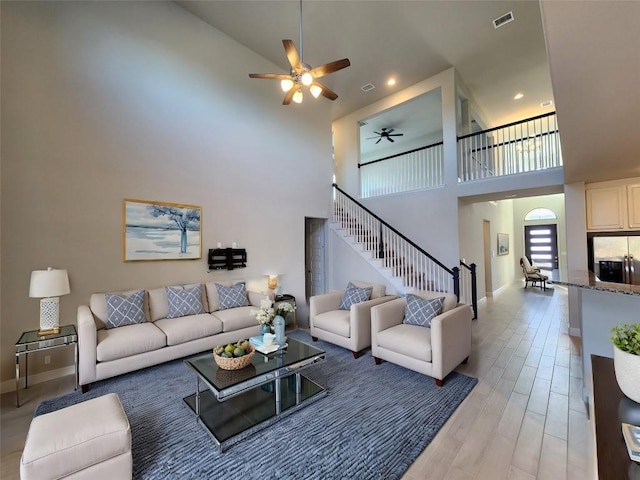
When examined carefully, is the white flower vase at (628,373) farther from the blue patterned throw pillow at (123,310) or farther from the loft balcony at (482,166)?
the blue patterned throw pillow at (123,310)

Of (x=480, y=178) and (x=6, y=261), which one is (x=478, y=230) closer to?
(x=480, y=178)

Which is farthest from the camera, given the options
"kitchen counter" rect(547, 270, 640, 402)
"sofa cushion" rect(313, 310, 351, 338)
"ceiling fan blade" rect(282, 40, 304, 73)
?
"sofa cushion" rect(313, 310, 351, 338)

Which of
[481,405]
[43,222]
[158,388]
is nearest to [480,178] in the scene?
[481,405]

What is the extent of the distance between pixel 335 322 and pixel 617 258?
14.2 feet

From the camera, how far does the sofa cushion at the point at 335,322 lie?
3.65m

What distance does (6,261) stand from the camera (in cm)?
292

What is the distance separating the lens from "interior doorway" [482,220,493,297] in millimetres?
7401

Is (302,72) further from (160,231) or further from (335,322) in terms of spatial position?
(335,322)

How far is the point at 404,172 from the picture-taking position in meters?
6.66

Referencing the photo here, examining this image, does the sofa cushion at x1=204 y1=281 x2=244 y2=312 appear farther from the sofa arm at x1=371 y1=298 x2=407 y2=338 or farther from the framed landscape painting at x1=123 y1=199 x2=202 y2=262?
the sofa arm at x1=371 y1=298 x2=407 y2=338

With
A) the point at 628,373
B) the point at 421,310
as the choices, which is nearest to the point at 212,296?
the point at 421,310

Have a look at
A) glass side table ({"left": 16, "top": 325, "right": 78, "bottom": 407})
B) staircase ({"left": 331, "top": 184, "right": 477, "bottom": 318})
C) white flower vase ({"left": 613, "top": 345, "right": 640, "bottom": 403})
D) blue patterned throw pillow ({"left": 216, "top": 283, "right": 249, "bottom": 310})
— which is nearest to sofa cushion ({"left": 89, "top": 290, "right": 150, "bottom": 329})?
glass side table ({"left": 16, "top": 325, "right": 78, "bottom": 407})

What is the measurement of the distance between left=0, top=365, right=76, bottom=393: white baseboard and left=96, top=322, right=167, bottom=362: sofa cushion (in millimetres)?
686

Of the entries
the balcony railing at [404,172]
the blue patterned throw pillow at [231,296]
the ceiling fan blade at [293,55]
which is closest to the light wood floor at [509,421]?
the blue patterned throw pillow at [231,296]
